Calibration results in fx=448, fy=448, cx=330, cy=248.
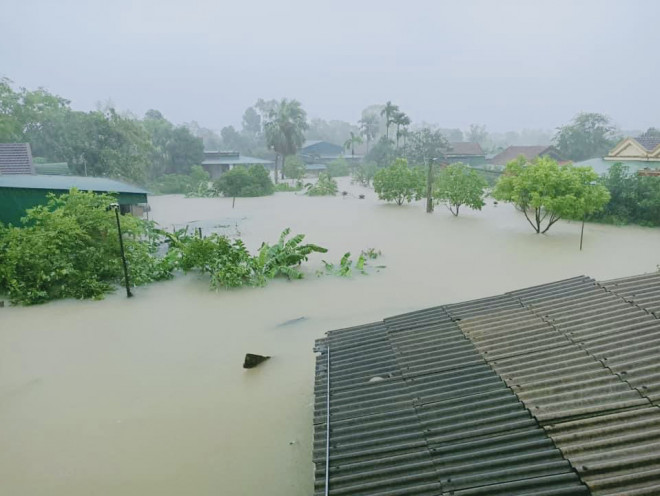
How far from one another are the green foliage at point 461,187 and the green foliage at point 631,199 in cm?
573

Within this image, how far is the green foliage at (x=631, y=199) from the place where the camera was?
21.4 metres

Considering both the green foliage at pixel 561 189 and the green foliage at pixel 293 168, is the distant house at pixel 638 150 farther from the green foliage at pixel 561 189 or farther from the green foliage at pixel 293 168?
the green foliage at pixel 293 168

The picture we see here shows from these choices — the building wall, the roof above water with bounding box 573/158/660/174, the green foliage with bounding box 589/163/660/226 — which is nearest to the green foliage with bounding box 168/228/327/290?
the building wall

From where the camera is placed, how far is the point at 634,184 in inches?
874

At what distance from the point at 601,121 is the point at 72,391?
50.0 m

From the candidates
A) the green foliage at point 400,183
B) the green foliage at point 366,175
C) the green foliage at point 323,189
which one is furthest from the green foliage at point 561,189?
the green foliage at point 366,175

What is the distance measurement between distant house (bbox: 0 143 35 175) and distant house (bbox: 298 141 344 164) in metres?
44.7

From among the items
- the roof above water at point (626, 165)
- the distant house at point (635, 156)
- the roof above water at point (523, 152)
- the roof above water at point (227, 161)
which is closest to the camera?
the roof above water at point (626, 165)

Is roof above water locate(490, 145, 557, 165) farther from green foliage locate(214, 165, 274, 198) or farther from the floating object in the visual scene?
the floating object

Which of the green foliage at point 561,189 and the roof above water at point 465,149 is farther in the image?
the roof above water at point 465,149

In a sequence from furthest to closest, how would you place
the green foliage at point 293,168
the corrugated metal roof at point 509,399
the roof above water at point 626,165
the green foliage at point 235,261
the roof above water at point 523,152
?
the green foliage at point 293,168, the roof above water at point 523,152, the roof above water at point 626,165, the green foliage at point 235,261, the corrugated metal roof at point 509,399

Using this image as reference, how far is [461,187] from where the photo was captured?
24.4 metres

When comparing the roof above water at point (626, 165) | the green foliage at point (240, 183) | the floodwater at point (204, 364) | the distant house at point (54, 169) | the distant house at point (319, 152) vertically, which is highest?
the distant house at point (319, 152)

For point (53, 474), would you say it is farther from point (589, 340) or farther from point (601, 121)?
point (601, 121)
